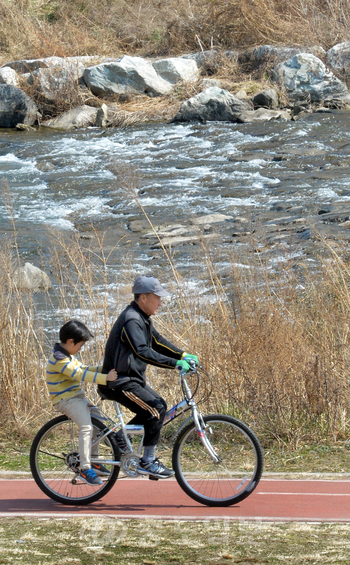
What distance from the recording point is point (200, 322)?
8.02 meters

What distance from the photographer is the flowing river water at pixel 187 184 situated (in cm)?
1440

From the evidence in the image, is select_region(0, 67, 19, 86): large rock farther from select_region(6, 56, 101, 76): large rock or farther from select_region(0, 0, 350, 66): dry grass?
select_region(0, 0, 350, 66): dry grass

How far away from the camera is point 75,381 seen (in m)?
4.97

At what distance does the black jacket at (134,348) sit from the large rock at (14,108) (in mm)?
22115

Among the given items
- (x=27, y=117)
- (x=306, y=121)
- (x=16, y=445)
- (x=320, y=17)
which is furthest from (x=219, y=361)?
(x=320, y=17)

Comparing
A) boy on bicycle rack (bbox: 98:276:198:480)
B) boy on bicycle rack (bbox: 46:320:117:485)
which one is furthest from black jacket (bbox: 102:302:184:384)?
boy on bicycle rack (bbox: 46:320:117:485)

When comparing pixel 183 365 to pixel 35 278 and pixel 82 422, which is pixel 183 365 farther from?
pixel 35 278

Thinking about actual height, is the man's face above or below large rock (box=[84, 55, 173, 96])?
below

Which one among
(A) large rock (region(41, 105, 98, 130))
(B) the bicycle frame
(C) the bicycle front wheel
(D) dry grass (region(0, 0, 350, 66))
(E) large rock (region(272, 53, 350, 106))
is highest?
(D) dry grass (region(0, 0, 350, 66))

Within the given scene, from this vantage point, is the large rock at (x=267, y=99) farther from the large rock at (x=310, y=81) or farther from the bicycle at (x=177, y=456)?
the bicycle at (x=177, y=456)

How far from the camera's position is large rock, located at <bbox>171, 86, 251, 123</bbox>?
77.7 feet

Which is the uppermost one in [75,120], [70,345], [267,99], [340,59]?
[340,59]

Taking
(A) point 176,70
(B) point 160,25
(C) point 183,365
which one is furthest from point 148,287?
(B) point 160,25

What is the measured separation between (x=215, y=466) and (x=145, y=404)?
80cm
